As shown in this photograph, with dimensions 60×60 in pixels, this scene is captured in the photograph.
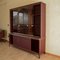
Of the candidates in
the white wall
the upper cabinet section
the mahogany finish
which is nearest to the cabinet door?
the mahogany finish

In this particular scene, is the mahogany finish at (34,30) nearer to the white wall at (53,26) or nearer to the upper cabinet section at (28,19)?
the upper cabinet section at (28,19)

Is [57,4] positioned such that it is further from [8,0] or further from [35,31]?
[8,0]

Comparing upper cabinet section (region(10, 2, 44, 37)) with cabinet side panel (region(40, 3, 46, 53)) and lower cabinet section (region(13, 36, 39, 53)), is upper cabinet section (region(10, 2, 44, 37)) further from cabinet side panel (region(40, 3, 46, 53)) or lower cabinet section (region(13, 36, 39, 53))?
lower cabinet section (region(13, 36, 39, 53))

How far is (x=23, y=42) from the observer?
155 inches

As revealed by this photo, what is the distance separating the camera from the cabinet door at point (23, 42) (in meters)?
3.73

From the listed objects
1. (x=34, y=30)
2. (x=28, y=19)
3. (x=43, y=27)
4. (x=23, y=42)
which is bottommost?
(x=23, y=42)

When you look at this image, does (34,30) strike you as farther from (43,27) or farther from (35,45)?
(35,45)

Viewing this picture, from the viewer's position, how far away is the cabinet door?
12.2ft

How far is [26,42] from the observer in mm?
3799

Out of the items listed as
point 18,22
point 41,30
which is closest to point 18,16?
point 18,22

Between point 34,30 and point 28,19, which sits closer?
point 34,30

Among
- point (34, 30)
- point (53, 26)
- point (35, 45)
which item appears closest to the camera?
point (53, 26)

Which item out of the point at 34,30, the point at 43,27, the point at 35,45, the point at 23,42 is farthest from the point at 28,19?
the point at 35,45

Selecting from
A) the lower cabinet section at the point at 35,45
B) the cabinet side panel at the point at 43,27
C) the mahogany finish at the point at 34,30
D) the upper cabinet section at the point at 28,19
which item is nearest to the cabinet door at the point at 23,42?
the mahogany finish at the point at 34,30
